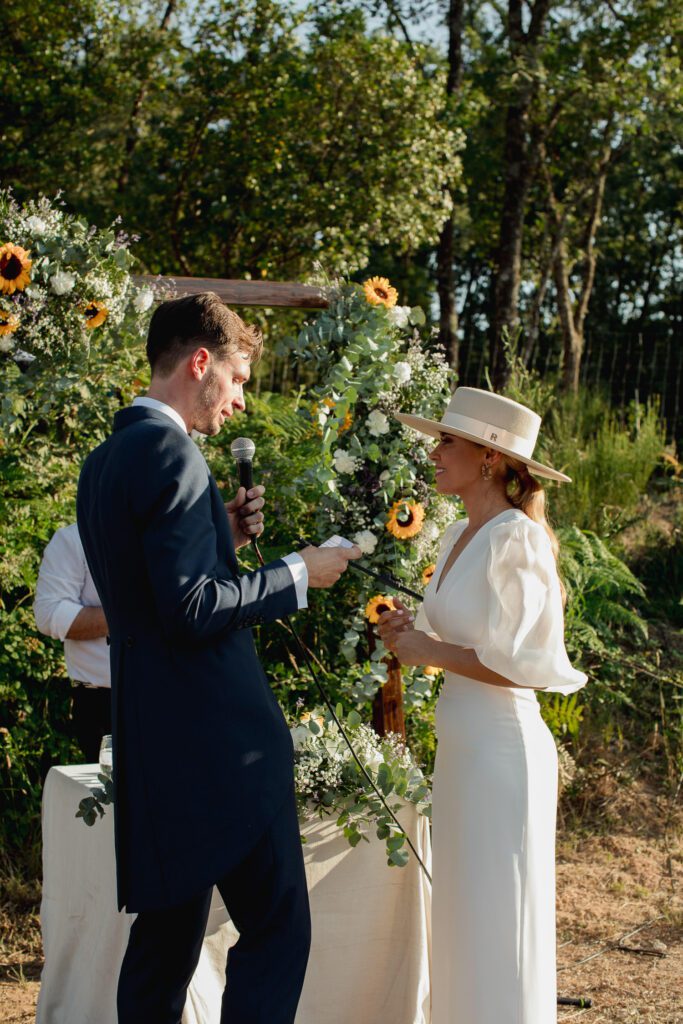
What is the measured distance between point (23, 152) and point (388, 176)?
400cm

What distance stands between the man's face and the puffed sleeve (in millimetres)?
809

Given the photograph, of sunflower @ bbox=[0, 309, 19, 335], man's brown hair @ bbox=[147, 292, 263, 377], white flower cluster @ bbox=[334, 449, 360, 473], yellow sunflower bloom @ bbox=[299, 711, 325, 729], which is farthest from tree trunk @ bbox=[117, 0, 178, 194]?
man's brown hair @ bbox=[147, 292, 263, 377]

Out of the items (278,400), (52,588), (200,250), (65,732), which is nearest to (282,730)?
(52,588)

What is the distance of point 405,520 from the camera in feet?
11.3

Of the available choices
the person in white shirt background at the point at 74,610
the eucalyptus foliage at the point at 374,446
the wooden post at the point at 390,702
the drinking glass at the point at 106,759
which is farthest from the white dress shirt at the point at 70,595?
the wooden post at the point at 390,702

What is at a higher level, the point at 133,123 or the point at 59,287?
the point at 133,123

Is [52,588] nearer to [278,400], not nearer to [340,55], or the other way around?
[278,400]

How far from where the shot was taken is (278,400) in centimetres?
650

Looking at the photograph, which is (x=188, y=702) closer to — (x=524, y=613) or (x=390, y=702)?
(x=524, y=613)

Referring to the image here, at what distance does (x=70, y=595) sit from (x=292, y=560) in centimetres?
141

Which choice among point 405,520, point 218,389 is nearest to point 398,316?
point 405,520

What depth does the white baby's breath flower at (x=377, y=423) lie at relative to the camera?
137 inches

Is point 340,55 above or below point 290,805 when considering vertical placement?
above

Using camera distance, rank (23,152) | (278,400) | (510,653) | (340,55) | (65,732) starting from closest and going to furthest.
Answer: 1. (510,653)
2. (65,732)
3. (278,400)
4. (340,55)
5. (23,152)
